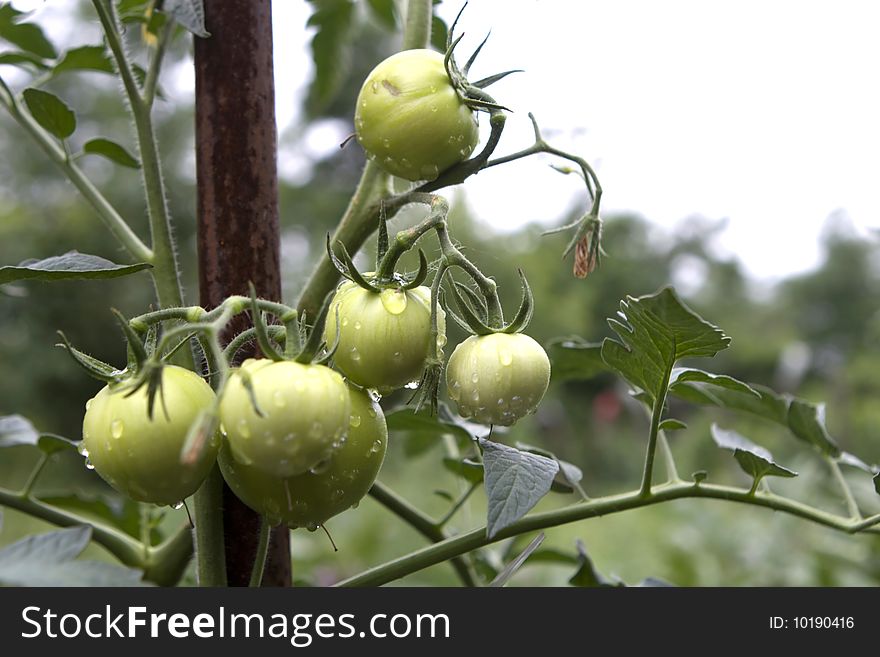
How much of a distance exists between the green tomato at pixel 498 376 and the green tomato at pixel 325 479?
0.05 meters

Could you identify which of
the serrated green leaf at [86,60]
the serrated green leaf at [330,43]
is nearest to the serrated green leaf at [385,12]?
the serrated green leaf at [330,43]

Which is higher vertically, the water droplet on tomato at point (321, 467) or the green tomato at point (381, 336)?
the green tomato at point (381, 336)

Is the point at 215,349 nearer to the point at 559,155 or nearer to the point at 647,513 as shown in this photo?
the point at 559,155

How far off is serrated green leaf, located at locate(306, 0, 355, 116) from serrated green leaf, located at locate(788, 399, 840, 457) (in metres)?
0.59

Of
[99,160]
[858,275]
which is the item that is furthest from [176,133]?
[858,275]

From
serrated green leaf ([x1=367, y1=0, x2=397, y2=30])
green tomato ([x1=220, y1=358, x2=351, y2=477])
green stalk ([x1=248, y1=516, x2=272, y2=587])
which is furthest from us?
serrated green leaf ([x1=367, y1=0, x2=397, y2=30])

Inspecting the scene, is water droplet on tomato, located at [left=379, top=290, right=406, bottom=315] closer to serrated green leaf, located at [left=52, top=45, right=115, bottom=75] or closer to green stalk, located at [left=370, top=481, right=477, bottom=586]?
green stalk, located at [left=370, top=481, right=477, bottom=586]

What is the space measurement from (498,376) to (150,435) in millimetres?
169

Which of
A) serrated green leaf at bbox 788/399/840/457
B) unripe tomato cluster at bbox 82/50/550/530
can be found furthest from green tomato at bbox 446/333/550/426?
serrated green leaf at bbox 788/399/840/457

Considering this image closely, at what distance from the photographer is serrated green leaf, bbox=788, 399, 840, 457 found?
68cm

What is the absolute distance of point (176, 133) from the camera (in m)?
7.31

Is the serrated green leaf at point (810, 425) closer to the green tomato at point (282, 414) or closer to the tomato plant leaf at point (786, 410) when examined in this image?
the tomato plant leaf at point (786, 410)

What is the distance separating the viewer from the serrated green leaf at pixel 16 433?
664 mm

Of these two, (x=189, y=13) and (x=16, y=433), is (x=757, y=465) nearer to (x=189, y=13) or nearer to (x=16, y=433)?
(x=189, y=13)
